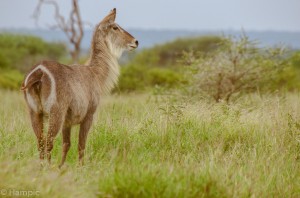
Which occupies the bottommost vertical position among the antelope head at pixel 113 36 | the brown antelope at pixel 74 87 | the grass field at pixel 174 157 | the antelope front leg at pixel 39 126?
the grass field at pixel 174 157

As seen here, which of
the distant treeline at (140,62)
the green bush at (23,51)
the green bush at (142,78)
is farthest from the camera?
the green bush at (23,51)

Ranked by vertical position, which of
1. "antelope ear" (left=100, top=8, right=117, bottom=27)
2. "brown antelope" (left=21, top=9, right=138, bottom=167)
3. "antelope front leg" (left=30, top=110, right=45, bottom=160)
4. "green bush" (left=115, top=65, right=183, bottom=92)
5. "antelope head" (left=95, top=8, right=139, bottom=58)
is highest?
"antelope ear" (left=100, top=8, right=117, bottom=27)

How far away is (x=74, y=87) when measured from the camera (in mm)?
5914

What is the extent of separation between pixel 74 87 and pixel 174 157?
1217 mm

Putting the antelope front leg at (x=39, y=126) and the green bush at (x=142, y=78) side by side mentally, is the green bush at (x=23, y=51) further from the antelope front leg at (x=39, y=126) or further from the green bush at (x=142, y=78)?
the antelope front leg at (x=39, y=126)

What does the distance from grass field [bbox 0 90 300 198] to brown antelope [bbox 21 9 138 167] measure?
0.93 ft

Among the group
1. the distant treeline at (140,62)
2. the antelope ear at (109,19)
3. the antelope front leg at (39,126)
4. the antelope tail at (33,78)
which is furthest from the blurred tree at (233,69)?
the antelope tail at (33,78)

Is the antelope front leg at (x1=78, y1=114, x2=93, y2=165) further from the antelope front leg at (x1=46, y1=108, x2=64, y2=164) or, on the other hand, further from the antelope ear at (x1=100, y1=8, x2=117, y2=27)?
the antelope ear at (x1=100, y1=8, x2=117, y2=27)

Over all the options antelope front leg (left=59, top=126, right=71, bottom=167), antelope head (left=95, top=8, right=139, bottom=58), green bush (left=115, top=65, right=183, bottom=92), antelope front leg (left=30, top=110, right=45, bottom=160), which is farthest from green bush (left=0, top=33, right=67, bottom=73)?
antelope front leg (left=30, top=110, right=45, bottom=160)

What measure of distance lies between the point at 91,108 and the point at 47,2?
46.7ft

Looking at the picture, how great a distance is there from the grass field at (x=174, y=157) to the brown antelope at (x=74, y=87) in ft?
0.93

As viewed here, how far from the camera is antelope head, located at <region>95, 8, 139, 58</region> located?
7.00 m

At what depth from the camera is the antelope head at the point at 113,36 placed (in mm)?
6998

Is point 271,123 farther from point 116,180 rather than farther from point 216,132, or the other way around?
point 116,180
